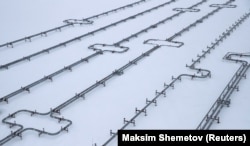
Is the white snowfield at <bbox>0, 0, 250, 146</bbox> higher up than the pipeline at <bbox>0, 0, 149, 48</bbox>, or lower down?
lower down

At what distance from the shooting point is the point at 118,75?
8.19 m

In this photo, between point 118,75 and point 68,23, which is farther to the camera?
point 68,23

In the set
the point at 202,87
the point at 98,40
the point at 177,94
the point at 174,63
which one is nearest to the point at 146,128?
the point at 177,94

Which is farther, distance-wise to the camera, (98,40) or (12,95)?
(98,40)

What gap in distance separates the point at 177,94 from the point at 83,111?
1.82 meters

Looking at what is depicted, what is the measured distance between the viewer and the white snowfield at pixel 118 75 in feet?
20.1

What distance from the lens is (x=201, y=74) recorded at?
8.01m

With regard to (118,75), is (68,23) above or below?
above

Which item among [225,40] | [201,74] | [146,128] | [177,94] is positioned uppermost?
[225,40]

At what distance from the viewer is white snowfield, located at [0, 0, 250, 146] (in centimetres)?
614

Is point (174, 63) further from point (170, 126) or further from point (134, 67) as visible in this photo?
point (170, 126)

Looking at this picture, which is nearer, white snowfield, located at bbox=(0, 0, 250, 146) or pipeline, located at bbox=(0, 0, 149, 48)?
white snowfield, located at bbox=(0, 0, 250, 146)

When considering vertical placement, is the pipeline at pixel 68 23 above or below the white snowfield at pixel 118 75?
above

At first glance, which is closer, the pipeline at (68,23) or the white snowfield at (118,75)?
the white snowfield at (118,75)
